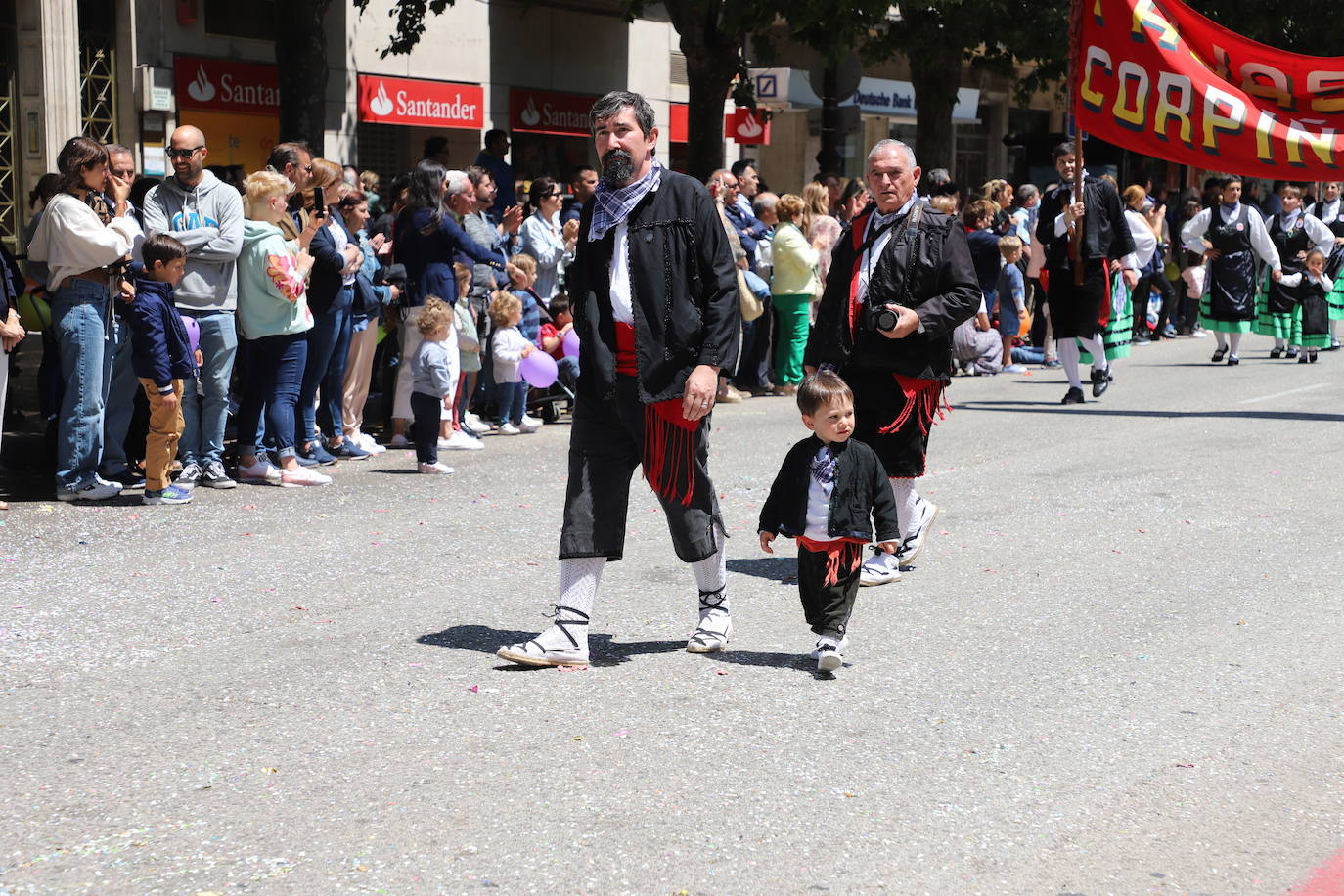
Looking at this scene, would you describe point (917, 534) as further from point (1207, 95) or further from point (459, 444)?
point (1207, 95)

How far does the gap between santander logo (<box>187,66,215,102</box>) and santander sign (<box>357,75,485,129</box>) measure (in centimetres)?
265

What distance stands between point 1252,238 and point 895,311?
38.1 feet

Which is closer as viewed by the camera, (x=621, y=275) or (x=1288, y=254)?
(x=621, y=275)

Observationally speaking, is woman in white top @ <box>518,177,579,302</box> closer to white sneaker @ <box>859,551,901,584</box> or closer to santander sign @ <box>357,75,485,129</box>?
white sneaker @ <box>859,551,901,584</box>

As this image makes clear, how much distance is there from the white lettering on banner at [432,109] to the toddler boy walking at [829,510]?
61.1 feet

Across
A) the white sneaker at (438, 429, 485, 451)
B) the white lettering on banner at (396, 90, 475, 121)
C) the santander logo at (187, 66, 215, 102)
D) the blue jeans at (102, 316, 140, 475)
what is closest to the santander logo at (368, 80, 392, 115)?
the white lettering on banner at (396, 90, 475, 121)

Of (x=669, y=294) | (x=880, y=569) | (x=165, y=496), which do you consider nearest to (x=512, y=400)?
(x=165, y=496)

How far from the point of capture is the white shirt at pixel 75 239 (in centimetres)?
839

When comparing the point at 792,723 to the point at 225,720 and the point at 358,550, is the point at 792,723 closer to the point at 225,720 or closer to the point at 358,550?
the point at 225,720

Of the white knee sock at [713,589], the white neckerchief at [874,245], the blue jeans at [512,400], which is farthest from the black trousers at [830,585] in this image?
the blue jeans at [512,400]

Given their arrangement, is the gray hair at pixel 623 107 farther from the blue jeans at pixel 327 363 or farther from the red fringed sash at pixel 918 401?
the blue jeans at pixel 327 363

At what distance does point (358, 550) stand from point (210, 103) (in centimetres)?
1443

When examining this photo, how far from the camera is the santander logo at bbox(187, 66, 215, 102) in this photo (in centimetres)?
2031

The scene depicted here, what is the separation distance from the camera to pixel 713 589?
5.82 metres
